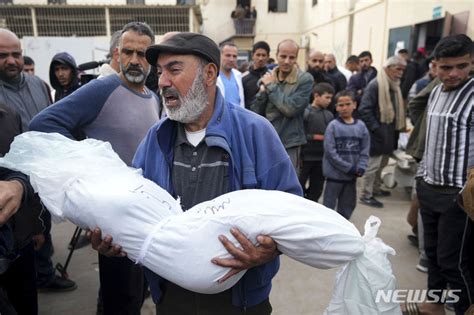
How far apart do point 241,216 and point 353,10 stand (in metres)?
15.4

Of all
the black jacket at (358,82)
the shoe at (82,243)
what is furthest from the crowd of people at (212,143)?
the black jacket at (358,82)

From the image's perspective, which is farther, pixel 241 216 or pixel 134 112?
pixel 134 112

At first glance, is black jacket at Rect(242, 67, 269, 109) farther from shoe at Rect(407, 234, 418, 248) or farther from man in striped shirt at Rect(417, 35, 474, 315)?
shoe at Rect(407, 234, 418, 248)

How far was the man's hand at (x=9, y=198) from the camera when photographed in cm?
136

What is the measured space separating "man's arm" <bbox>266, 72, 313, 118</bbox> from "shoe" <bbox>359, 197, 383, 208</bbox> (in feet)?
6.64

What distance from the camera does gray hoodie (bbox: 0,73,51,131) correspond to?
280 cm

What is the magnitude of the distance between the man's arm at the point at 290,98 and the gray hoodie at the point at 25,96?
212 centimetres

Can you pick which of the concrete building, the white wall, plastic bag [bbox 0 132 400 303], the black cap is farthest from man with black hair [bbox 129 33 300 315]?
the white wall

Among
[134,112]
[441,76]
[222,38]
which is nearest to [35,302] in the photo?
[134,112]

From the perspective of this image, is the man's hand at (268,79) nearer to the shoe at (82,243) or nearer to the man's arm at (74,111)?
the man's arm at (74,111)

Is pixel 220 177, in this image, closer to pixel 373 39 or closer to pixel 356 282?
pixel 356 282

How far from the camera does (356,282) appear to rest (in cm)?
141

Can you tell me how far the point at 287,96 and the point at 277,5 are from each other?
77.0 ft

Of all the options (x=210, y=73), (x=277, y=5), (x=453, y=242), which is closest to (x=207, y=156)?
(x=210, y=73)
